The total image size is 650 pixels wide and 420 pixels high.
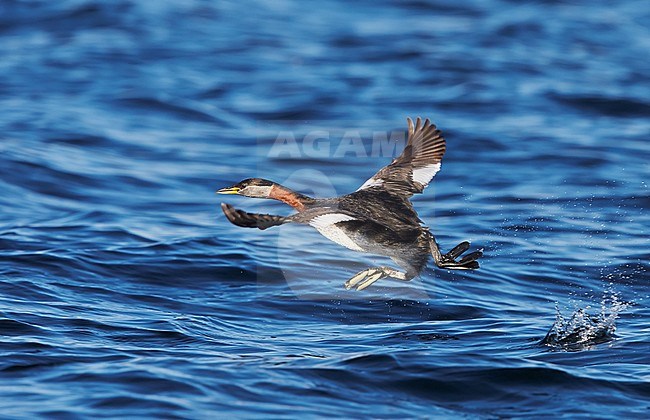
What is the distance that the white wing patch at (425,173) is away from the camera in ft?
25.2

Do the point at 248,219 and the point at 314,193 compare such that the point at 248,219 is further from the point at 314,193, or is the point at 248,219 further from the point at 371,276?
the point at 314,193

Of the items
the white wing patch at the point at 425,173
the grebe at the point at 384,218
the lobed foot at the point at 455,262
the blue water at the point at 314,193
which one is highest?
the white wing patch at the point at 425,173

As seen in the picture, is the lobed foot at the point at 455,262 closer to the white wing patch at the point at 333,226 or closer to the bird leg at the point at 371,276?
the bird leg at the point at 371,276

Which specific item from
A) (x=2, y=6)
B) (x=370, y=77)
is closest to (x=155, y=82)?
(x=370, y=77)

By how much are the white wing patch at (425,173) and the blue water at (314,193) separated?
3.30 feet

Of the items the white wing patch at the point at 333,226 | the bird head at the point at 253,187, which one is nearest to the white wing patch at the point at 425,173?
the white wing patch at the point at 333,226

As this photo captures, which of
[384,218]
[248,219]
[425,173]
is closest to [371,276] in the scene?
[384,218]

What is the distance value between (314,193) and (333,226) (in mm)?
4609

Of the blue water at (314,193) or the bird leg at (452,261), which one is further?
the bird leg at (452,261)

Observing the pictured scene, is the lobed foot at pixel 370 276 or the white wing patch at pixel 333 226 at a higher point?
the white wing patch at pixel 333 226

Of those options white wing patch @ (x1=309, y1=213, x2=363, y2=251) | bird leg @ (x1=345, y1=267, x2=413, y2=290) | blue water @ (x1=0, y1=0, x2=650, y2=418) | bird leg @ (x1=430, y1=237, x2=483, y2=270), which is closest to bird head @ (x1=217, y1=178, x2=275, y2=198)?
white wing patch @ (x1=309, y1=213, x2=363, y2=251)

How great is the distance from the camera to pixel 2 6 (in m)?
19.4

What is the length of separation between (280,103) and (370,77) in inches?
73.2

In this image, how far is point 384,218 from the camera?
23.2 ft
